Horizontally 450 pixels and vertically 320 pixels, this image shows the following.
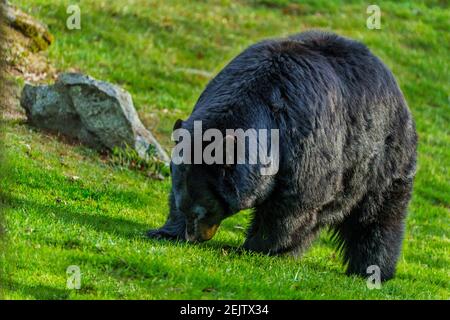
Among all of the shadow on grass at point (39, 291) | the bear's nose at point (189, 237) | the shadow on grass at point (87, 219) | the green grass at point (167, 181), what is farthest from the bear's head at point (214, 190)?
the shadow on grass at point (39, 291)

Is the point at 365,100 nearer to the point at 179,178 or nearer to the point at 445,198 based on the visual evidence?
the point at 179,178

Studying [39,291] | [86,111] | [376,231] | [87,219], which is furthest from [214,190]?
[86,111]

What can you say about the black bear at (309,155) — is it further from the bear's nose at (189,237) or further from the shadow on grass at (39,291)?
the shadow on grass at (39,291)

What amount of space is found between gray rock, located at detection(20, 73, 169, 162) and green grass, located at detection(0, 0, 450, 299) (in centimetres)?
34

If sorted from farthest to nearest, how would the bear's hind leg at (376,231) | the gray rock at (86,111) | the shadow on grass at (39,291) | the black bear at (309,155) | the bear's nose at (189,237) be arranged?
1. the gray rock at (86,111)
2. the bear's hind leg at (376,231)
3. the bear's nose at (189,237)
4. the black bear at (309,155)
5. the shadow on grass at (39,291)

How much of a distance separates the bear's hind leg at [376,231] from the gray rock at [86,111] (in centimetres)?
454

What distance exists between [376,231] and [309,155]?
206cm

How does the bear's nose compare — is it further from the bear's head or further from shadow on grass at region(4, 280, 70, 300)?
shadow on grass at region(4, 280, 70, 300)

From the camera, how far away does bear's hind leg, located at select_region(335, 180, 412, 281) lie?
1117 cm

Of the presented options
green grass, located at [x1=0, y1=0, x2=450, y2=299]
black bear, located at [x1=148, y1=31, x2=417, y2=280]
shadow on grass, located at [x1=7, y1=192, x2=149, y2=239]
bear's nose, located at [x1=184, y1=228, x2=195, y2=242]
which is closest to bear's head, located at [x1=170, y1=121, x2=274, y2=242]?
black bear, located at [x1=148, y1=31, x2=417, y2=280]

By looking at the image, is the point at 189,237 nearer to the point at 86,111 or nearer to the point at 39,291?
the point at 39,291

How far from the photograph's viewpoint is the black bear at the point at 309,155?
9.44 meters

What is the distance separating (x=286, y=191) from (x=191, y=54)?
1185cm

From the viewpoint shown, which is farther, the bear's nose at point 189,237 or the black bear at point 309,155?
the bear's nose at point 189,237
